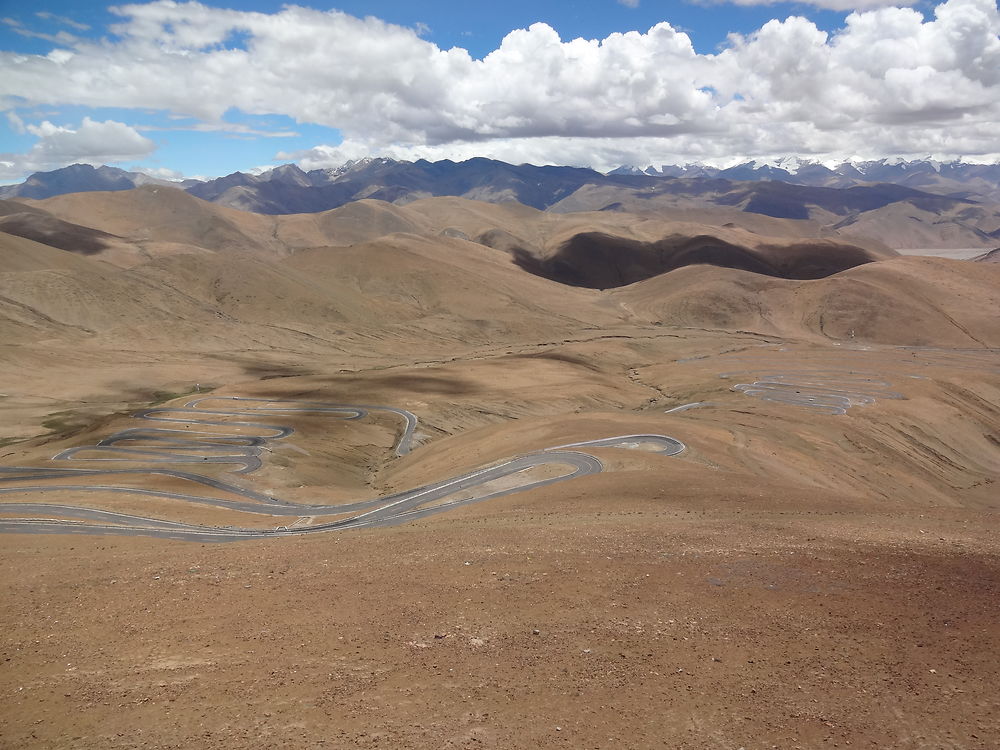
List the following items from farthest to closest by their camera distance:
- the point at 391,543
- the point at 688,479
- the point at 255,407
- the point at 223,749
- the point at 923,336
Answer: the point at 923,336 < the point at 255,407 < the point at 688,479 < the point at 391,543 < the point at 223,749

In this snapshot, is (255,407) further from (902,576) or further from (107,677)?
(902,576)

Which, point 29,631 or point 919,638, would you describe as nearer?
point 919,638

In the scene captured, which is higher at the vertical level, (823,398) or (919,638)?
(919,638)

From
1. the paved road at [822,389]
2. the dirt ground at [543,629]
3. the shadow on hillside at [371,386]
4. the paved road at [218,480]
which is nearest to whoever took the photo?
the dirt ground at [543,629]

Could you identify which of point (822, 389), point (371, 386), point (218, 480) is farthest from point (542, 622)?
point (822, 389)

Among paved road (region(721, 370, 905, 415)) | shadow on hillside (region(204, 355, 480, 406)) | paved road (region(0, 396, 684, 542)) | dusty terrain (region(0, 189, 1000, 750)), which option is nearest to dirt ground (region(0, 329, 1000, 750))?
dusty terrain (region(0, 189, 1000, 750))

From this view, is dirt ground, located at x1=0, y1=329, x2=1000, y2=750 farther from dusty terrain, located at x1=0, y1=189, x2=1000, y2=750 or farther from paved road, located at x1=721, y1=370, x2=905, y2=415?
paved road, located at x1=721, y1=370, x2=905, y2=415

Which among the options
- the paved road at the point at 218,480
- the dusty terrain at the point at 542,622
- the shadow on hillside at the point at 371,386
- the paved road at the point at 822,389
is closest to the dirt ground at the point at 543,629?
the dusty terrain at the point at 542,622

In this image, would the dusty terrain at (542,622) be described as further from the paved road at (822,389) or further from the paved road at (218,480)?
the paved road at (822,389)

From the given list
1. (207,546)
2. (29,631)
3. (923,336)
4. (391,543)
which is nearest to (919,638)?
(391,543)
